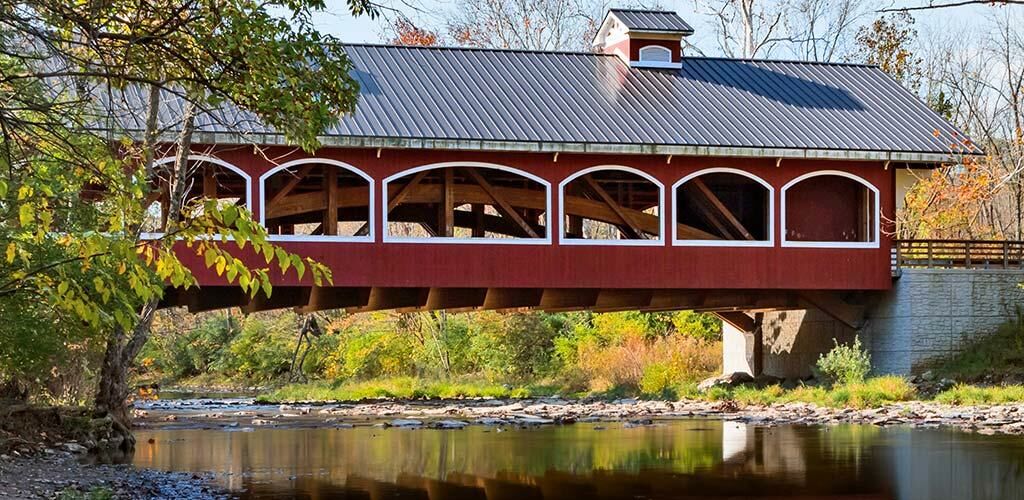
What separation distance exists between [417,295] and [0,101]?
716 inches

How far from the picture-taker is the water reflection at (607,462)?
39.3 ft

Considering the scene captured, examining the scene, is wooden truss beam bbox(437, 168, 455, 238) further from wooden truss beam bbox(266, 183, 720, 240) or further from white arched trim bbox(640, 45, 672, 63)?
white arched trim bbox(640, 45, 672, 63)

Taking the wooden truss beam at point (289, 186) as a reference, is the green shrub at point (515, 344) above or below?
below

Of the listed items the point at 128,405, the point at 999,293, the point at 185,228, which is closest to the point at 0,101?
the point at 185,228

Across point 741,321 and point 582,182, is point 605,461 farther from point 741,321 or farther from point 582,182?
point 741,321

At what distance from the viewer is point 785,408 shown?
23016mm

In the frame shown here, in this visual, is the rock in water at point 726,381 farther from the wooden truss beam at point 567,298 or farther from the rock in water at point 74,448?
the rock in water at point 74,448

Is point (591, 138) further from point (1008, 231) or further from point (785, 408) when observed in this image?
point (1008, 231)

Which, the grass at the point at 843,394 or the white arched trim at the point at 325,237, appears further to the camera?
the grass at the point at 843,394

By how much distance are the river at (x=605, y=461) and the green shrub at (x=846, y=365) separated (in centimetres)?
489

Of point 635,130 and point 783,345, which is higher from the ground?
point 635,130

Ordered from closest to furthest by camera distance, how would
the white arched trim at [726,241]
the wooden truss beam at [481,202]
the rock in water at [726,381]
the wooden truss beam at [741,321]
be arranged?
the wooden truss beam at [481,202]
the white arched trim at [726,241]
the rock in water at [726,381]
the wooden truss beam at [741,321]

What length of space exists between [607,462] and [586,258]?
32.0ft

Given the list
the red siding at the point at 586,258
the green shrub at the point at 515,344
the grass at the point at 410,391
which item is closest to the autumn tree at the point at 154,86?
the red siding at the point at 586,258
